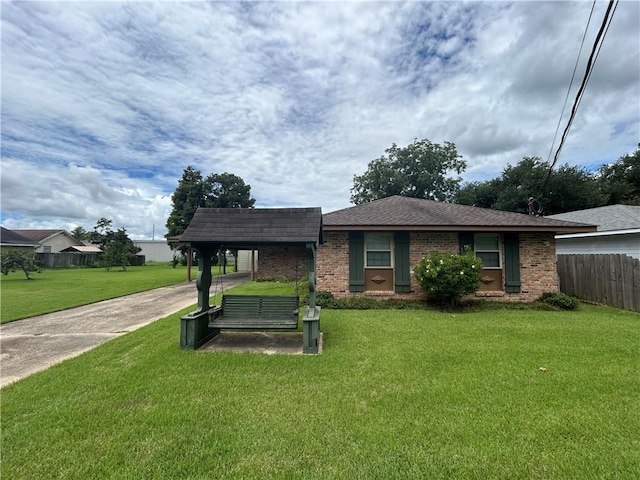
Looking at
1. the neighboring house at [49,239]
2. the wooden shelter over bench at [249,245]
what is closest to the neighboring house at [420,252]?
the wooden shelter over bench at [249,245]

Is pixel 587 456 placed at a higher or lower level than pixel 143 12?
lower

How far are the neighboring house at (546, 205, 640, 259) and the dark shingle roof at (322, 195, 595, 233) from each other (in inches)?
77.9

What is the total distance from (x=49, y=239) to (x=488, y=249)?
1810 inches

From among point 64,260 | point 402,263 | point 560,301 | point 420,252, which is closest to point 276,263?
point 402,263

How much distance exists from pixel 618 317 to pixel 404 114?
34.0 feet

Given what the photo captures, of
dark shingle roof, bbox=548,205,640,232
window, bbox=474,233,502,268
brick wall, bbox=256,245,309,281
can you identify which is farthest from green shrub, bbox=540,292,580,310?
brick wall, bbox=256,245,309,281

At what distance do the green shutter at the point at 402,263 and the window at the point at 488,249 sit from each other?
231 centimetres

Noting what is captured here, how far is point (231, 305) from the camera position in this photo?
6184 millimetres

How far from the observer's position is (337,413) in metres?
3.17

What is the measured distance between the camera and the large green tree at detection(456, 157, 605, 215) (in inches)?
931

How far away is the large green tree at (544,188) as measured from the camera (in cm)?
2364

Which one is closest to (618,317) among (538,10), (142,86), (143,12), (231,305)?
(538,10)

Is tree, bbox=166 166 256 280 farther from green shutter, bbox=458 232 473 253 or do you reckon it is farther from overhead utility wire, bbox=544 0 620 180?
overhead utility wire, bbox=544 0 620 180

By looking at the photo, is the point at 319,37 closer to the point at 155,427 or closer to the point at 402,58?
the point at 402,58
